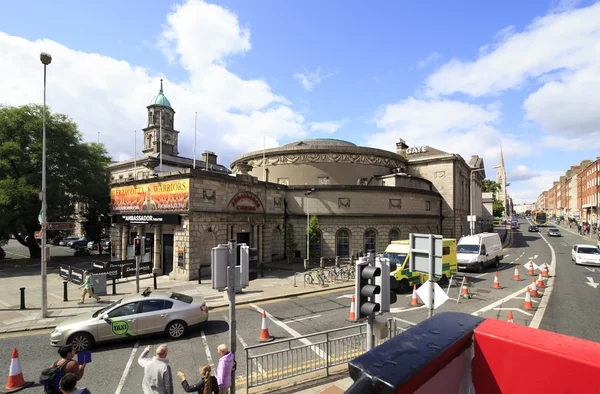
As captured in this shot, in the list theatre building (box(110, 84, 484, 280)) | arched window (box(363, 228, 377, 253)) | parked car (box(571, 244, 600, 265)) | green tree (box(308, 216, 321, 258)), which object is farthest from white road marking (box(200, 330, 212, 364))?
parked car (box(571, 244, 600, 265))

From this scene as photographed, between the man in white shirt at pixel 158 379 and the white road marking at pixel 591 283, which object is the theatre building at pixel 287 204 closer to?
the white road marking at pixel 591 283

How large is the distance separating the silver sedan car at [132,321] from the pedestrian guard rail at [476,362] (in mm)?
9519

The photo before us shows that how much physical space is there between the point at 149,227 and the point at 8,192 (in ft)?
38.2

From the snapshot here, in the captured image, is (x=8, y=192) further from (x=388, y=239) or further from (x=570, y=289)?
(x=570, y=289)

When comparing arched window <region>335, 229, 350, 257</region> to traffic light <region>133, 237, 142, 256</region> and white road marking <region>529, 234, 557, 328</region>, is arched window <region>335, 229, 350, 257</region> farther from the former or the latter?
traffic light <region>133, 237, 142, 256</region>

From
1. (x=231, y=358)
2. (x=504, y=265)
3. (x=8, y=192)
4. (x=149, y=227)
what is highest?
(x=8, y=192)

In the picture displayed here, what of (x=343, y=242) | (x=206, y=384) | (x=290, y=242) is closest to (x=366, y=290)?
(x=206, y=384)

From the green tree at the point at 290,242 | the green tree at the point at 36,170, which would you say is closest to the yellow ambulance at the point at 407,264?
the green tree at the point at 290,242

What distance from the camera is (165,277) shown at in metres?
20.5

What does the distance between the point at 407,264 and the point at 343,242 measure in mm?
11532

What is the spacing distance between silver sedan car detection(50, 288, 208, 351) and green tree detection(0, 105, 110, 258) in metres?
21.6

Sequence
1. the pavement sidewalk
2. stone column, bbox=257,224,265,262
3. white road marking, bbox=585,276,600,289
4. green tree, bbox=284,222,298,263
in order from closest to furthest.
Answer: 1. the pavement sidewalk
2. white road marking, bbox=585,276,600,289
3. stone column, bbox=257,224,265,262
4. green tree, bbox=284,222,298,263

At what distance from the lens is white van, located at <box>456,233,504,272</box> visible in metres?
20.9

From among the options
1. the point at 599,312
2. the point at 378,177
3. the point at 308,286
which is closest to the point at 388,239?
the point at 378,177
